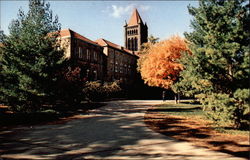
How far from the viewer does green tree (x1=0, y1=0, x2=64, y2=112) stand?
41.8ft

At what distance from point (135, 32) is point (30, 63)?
53031 mm

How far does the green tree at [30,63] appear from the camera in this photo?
41.8ft

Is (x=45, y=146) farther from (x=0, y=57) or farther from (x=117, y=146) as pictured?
(x=0, y=57)

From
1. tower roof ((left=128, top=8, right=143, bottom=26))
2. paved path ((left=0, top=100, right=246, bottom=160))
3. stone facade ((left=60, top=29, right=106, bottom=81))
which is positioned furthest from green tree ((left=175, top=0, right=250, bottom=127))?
tower roof ((left=128, top=8, right=143, bottom=26))

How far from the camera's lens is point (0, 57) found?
1357 centimetres

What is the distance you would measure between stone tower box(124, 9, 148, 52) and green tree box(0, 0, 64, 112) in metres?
49.4

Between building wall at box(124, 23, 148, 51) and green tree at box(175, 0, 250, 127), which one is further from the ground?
building wall at box(124, 23, 148, 51)

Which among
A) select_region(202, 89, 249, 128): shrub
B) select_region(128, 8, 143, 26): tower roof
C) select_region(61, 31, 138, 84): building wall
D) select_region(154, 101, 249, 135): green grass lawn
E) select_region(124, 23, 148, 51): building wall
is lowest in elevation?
select_region(154, 101, 249, 135): green grass lawn

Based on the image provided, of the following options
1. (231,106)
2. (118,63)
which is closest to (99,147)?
(231,106)

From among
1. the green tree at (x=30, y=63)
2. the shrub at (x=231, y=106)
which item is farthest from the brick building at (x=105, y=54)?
the shrub at (x=231, y=106)

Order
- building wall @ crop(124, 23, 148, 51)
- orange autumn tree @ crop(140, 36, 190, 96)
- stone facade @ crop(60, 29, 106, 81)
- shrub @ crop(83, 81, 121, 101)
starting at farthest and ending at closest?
1. building wall @ crop(124, 23, 148, 51)
2. stone facade @ crop(60, 29, 106, 81)
3. shrub @ crop(83, 81, 121, 101)
4. orange autumn tree @ crop(140, 36, 190, 96)

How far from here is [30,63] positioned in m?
13.2

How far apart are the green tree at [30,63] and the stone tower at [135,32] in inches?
1945

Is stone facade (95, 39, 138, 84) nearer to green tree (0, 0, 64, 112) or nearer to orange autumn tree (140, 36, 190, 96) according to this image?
orange autumn tree (140, 36, 190, 96)
